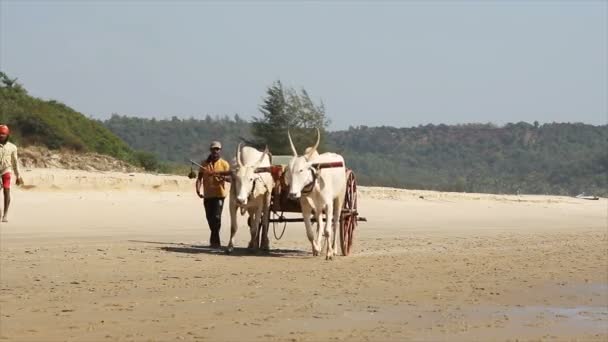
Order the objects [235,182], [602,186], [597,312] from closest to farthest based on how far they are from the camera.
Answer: [597,312] → [235,182] → [602,186]

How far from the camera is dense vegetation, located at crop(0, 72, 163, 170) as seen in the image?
1261 inches

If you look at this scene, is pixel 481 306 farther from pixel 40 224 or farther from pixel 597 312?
pixel 40 224

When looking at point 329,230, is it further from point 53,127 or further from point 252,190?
point 53,127

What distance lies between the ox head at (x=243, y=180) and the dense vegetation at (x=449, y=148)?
160ft

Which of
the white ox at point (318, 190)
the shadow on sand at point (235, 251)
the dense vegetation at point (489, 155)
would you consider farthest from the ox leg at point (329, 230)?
the dense vegetation at point (489, 155)

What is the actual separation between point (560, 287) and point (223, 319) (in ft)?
17.0

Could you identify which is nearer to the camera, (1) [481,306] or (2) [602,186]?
(1) [481,306]

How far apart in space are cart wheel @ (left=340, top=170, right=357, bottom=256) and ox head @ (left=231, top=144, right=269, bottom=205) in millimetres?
1625

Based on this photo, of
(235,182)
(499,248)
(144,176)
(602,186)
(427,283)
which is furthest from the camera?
(602,186)

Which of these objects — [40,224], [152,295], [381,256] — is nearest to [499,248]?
[381,256]

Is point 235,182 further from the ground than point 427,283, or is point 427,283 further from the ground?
point 235,182

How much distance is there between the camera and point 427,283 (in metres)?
14.6

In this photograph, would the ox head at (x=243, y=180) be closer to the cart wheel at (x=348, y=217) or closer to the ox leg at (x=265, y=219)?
the ox leg at (x=265, y=219)

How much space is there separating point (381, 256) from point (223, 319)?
730 cm
